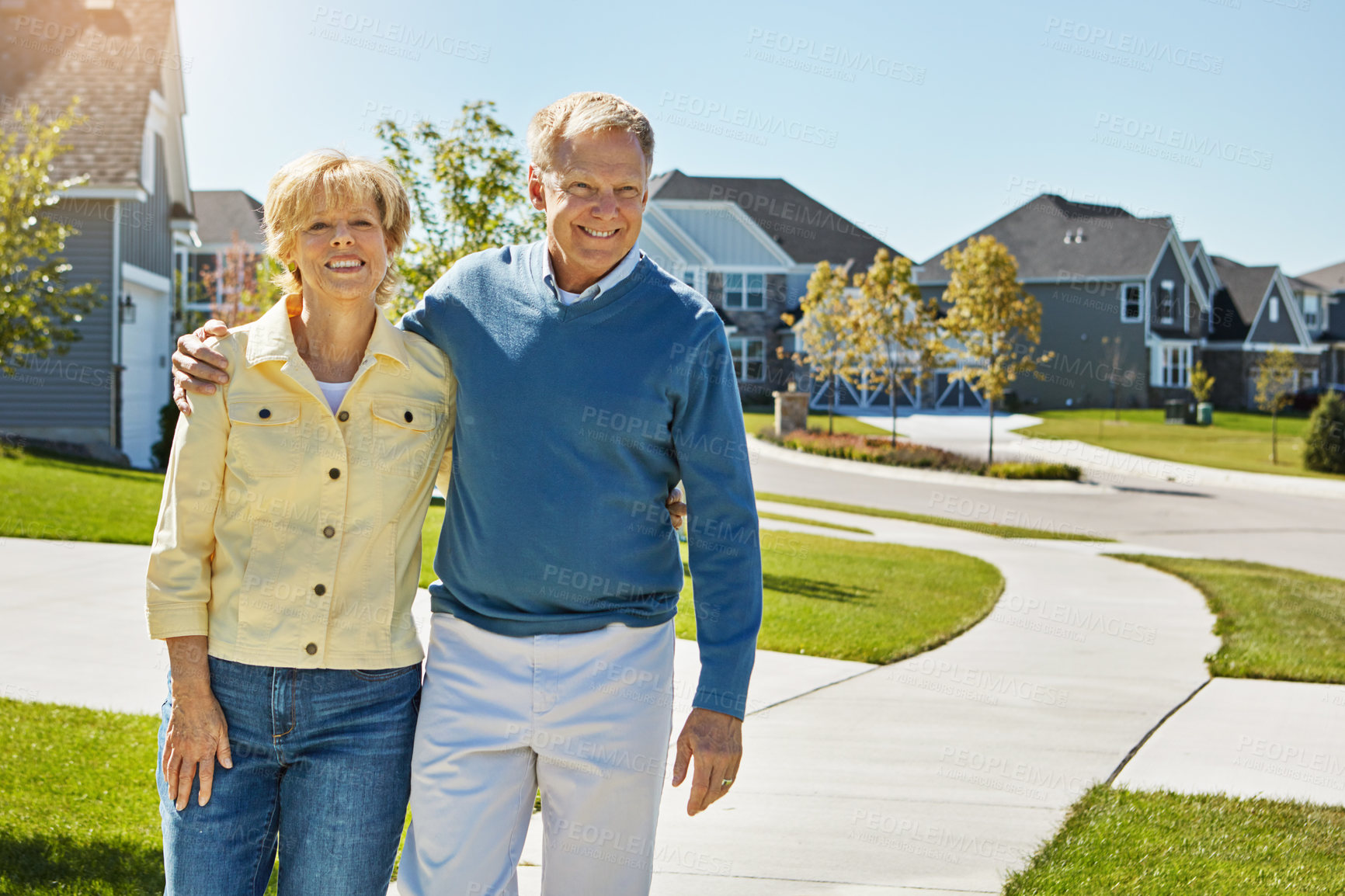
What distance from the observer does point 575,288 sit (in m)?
2.80

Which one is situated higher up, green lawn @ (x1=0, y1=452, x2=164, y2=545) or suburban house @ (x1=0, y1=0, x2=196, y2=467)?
suburban house @ (x1=0, y1=0, x2=196, y2=467)

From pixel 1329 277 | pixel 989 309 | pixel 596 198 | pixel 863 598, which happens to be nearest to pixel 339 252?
pixel 596 198

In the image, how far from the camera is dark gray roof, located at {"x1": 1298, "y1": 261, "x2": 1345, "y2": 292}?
6294 cm

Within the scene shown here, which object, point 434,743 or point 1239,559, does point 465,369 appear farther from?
point 1239,559

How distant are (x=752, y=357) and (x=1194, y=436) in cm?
1741

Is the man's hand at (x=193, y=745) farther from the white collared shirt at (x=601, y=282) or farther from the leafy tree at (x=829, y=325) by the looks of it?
the leafy tree at (x=829, y=325)

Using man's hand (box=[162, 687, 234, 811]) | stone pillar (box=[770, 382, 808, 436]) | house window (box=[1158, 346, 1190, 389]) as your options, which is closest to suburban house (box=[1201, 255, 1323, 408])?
house window (box=[1158, 346, 1190, 389])

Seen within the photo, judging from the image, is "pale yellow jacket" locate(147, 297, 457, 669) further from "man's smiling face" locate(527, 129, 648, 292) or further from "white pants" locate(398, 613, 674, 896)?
"man's smiling face" locate(527, 129, 648, 292)

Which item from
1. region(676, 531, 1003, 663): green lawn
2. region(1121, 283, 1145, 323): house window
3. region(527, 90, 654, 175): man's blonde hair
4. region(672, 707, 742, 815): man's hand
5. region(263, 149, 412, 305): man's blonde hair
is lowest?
region(676, 531, 1003, 663): green lawn

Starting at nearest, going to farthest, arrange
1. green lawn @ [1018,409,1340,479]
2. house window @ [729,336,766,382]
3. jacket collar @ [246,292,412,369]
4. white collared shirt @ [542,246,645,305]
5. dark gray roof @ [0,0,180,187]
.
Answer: jacket collar @ [246,292,412,369], white collared shirt @ [542,246,645,305], dark gray roof @ [0,0,180,187], green lawn @ [1018,409,1340,479], house window @ [729,336,766,382]

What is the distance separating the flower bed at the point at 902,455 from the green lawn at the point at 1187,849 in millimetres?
20729

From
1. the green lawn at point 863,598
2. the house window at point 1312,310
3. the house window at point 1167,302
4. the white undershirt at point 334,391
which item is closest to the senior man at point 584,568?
the white undershirt at point 334,391

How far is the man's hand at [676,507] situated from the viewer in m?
2.82

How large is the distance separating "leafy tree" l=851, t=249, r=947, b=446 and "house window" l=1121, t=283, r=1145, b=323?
2026 centimetres
